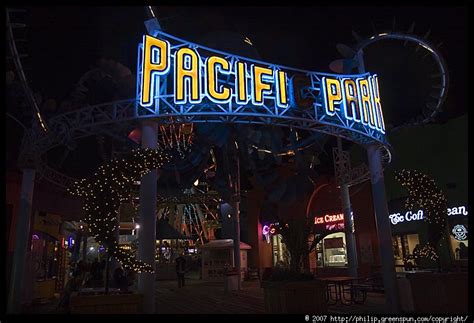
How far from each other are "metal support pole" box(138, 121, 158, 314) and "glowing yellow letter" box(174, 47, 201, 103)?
1334mm

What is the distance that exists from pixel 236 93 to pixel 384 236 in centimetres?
687

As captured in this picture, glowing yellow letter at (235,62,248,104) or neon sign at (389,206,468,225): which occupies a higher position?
glowing yellow letter at (235,62,248,104)

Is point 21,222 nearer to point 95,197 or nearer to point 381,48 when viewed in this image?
point 95,197

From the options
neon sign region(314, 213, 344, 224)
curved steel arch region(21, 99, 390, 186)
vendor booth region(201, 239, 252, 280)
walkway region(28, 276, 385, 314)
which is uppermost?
curved steel arch region(21, 99, 390, 186)

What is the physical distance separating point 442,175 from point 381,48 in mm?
6831

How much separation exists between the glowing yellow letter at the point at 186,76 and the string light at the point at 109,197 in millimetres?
2698

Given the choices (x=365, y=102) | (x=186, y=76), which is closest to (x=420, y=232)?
(x=365, y=102)

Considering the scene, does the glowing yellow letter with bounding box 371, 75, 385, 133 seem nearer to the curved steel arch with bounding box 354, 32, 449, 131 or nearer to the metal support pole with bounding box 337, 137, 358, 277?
the curved steel arch with bounding box 354, 32, 449, 131

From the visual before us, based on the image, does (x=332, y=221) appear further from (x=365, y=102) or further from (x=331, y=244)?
(x=365, y=102)

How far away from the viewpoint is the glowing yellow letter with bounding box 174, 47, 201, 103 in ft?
33.4

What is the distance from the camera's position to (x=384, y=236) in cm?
1198

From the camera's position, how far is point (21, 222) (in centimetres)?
1224

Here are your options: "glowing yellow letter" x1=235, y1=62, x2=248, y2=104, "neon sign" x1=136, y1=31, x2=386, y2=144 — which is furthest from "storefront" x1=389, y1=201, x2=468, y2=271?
"glowing yellow letter" x1=235, y1=62, x2=248, y2=104

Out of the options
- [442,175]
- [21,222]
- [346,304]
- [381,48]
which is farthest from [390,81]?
[21,222]
